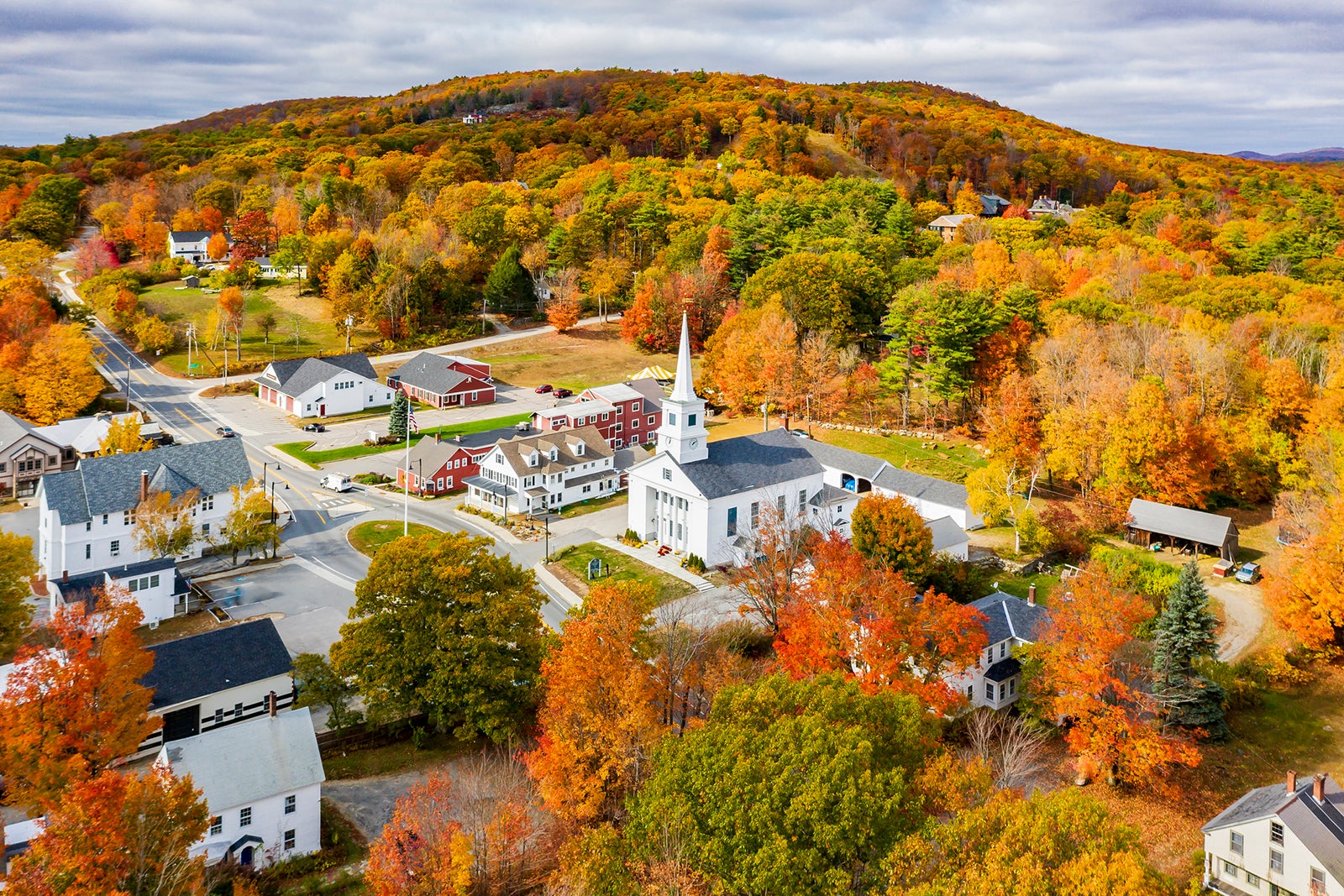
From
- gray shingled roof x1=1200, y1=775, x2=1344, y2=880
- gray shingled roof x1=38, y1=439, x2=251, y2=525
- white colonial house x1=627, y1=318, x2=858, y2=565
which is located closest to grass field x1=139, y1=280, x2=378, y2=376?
gray shingled roof x1=38, y1=439, x2=251, y2=525

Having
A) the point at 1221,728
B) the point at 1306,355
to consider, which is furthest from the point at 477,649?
the point at 1306,355

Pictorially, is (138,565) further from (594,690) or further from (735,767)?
(735,767)

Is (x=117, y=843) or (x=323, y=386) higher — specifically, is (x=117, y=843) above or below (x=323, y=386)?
below

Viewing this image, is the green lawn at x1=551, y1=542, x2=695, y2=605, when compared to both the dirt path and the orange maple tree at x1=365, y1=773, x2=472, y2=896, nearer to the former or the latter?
the orange maple tree at x1=365, y1=773, x2=472, y2=896

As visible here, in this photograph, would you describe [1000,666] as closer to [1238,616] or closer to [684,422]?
[1238,616]

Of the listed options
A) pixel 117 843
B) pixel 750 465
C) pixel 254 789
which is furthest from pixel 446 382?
pixel 117 843

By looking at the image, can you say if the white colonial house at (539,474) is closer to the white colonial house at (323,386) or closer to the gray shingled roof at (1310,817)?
the white colonial house at (323,386)

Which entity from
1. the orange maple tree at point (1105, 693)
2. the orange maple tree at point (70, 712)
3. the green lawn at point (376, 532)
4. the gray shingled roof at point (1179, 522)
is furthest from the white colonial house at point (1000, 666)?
the green lawn at point (376, 532)
